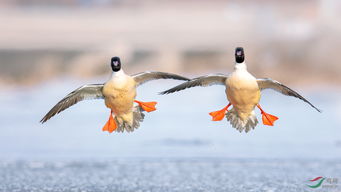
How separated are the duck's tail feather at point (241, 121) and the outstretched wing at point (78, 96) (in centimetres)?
130

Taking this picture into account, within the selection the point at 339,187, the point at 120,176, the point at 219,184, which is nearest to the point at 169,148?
the point at 120,176

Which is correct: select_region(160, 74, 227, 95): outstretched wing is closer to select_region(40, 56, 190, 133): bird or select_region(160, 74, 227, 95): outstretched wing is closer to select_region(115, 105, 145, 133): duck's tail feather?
select_region(40, 56, 190, 133): bird

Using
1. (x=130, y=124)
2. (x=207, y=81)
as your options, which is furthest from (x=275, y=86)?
(x=130, y=124)

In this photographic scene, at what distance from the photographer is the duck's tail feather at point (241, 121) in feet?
18.7

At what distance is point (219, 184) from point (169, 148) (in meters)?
5.88

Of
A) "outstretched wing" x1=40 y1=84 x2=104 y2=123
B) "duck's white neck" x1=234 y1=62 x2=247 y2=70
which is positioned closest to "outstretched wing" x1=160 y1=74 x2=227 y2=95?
"duck's white neck" x1=234 y1=62 x2=247 y2=70

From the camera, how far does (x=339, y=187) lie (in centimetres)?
1462

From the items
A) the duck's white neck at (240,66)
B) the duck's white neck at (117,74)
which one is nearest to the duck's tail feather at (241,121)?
the duck's white neck at (240,66)

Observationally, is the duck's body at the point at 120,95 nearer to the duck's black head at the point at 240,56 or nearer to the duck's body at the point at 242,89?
the duck's body at the point at 242,89

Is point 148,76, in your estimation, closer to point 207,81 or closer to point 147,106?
point 147,106

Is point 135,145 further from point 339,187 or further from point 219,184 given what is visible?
point 339,187

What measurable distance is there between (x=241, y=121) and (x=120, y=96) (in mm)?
1184

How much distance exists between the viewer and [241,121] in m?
5.82

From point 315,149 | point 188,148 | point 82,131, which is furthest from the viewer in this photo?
point 82,131
